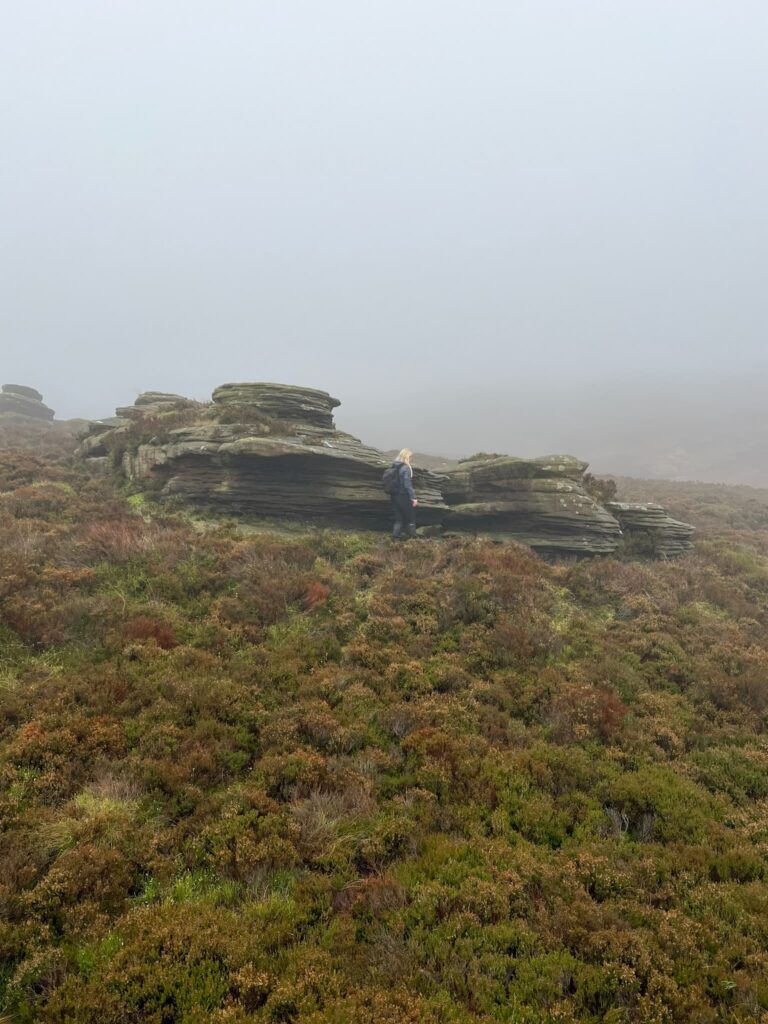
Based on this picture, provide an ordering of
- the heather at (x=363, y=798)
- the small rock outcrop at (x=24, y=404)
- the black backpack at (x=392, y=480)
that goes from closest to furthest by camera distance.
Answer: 1. the heather at (x=363, y=798)
2. the black backpack at (x=392, y=480)
3. the small rock outcrop at (x=24, y=404)

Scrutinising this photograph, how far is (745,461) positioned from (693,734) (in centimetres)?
8386

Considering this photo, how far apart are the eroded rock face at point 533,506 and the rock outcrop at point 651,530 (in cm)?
118

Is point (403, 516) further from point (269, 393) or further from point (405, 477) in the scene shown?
point (269, 393)

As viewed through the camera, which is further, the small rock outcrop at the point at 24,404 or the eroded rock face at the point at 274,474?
the small rock outcrop at the point at 24,404

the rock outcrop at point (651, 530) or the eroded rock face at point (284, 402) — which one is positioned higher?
the eroded rock face at point (284, 402)

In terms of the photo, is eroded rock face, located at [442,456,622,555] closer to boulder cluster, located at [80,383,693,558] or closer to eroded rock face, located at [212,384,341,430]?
boulder cluster, located at [80,383,693,558]

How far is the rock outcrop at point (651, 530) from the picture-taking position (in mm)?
20500

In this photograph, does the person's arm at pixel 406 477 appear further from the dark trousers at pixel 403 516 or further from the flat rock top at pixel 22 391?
the flat rock top at pixel 22 391

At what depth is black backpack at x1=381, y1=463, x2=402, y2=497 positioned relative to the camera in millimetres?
18702

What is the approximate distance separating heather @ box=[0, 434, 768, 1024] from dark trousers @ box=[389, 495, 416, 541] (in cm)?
509

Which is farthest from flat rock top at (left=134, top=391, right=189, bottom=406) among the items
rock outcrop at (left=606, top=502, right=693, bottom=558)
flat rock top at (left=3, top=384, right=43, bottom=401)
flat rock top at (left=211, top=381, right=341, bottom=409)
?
flat rock top at (left=3, top=384, right=43, bottom=401)

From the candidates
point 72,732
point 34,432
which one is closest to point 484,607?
point 72,732

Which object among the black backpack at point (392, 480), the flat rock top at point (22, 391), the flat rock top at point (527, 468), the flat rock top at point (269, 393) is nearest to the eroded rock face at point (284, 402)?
the flat rock top at point (269, 393)

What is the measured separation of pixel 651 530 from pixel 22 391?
68.3 metres
